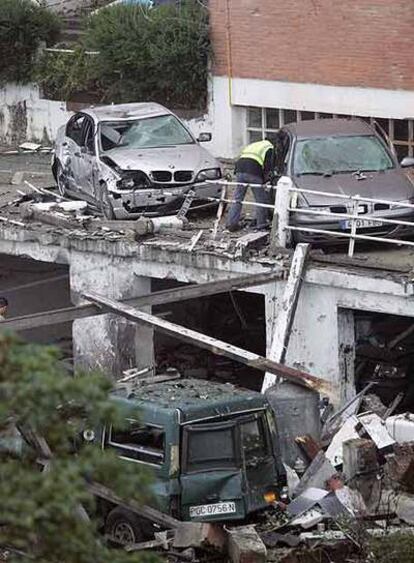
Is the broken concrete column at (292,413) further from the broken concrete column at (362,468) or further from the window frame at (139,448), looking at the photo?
the window frame at (139,448)

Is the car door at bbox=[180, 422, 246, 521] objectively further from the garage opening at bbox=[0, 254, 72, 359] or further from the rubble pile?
the garage opening at bbox=[0, 254, 72, 359]

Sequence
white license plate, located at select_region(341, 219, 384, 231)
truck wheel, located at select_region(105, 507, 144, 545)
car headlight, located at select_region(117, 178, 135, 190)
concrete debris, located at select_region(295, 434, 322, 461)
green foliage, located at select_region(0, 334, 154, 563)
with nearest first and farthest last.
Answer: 1. green foliage, located at select_region(0, 334, 154, 563)
2. truck wheel, located at select_region(105, 507, 144, 545)
3. concrete debris, located at select_region(295, 434, 322, 461)
4. white license plate, located at select_region(341, 219, 384, 231)
5. car headlight, located at select_region(117, 178, 135, 190)

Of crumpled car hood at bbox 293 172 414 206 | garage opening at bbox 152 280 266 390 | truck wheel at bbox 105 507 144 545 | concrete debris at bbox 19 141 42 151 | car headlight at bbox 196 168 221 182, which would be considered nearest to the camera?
truck wheel at bbox 105 507 144 545

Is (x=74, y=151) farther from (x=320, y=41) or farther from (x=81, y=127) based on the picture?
(x=320, y=41)

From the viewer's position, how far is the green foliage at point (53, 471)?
6.84 metres

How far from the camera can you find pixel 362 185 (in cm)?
1977

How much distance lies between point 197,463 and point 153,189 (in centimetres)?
746

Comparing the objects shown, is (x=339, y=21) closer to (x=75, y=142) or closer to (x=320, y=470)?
(x=75, y=142)

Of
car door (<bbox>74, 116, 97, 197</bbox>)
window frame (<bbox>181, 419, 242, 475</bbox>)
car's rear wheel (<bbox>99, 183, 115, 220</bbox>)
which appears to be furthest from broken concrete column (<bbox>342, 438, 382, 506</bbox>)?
car door (<bbox>74, 116, 97, 197</bbox>)

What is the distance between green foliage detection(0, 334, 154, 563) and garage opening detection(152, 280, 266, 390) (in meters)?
14.4

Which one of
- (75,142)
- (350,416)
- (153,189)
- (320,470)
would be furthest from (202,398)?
(75,142)

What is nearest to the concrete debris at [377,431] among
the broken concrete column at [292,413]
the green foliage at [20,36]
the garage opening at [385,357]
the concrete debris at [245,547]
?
the broken concrete column at [292,413]

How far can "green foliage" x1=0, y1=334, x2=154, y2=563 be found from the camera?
6840 millimetres

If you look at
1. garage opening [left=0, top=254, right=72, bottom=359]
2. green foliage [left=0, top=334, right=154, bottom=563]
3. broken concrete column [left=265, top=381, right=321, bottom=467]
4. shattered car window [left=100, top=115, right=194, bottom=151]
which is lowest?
broken concrete column [left=265, top=381, right=321, bottom=467]
